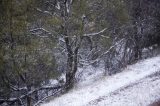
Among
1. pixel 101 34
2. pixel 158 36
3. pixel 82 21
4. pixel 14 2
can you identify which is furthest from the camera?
pixel 158 36

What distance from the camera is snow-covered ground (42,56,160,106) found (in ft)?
46.9

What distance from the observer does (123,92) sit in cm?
1577

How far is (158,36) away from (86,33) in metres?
10.1

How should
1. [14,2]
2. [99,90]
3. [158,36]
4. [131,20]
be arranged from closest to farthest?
[99,90]
[14,2]
[131,20]
[158,36]

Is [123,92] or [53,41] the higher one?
[53,41]

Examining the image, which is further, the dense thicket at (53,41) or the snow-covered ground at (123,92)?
the dense thicket at (53,41)

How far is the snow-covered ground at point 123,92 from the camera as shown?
14289 mm

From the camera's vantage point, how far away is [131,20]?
29953 millimetres

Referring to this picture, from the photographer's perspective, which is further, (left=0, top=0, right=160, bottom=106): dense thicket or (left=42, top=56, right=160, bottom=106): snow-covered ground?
(left=0, top=0, right=160, bottom=106): dense thicket

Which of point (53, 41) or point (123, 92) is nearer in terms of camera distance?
point (123, 92)

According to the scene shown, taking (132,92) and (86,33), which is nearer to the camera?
(132,92)

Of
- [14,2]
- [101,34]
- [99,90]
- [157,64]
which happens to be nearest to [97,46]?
[101,34]

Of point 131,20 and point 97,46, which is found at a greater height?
point 131,20

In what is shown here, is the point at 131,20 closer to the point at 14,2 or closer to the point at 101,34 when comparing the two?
the point at 101,34
